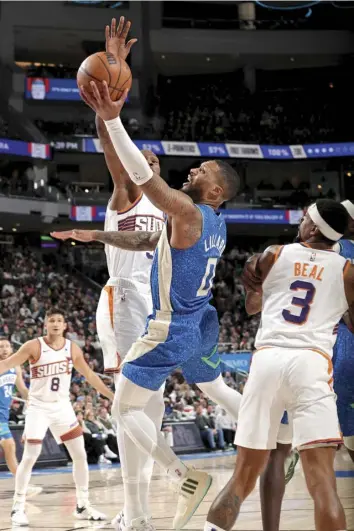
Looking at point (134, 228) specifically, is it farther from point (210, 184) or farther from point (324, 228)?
point (324, 228)

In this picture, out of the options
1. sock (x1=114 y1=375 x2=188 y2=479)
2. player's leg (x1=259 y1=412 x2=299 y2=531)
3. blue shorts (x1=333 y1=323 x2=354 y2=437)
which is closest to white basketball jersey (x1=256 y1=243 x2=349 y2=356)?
player's leg (x1=259 y1=412 x2=299 y2=531)

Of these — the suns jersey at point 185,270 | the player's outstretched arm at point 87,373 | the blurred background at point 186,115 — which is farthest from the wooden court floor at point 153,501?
the blurred background at point 186,115

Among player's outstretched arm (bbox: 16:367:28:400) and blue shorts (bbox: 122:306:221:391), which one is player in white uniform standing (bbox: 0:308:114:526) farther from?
blue shorts (bbox: 122:306:221:391)

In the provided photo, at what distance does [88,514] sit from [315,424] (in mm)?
3715

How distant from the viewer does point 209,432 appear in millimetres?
16703

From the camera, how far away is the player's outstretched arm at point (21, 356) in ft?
24.8

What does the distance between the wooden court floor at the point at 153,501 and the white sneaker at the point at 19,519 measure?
64 millimetres

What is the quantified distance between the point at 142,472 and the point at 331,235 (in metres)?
2.01

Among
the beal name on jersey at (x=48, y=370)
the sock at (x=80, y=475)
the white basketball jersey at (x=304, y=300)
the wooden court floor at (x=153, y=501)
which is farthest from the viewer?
the beal name on jersey at (x=48, y=370)

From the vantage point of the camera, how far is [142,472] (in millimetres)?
5289

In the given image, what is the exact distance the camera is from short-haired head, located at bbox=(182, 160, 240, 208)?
17.2ft

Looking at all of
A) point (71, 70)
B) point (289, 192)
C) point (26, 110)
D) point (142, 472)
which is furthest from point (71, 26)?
point (142, 472)

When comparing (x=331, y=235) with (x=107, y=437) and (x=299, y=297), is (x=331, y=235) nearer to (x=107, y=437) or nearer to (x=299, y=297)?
(x=299, y=297)

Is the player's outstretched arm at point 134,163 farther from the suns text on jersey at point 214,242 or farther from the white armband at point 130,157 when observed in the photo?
the suns text on jersey at point 214,242
